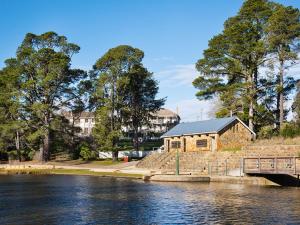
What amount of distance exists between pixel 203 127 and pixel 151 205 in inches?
1396

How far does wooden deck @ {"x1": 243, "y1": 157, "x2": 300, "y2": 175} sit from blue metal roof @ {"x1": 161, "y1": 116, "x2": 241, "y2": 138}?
49.1 feet

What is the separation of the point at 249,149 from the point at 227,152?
3104 millimetres

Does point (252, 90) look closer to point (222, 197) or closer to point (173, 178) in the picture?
point (173, 178)

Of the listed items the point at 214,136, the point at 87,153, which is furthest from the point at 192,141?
the point at 87,153

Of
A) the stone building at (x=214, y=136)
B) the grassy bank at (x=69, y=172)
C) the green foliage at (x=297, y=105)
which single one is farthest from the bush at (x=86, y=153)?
the green foliage at (x=297, y=105)

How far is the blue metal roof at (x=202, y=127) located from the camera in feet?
202

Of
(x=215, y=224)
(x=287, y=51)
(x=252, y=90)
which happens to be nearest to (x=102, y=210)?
(x=215, y=224)

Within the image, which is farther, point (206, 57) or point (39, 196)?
point (206, 57)

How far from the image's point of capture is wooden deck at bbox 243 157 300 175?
135 ft

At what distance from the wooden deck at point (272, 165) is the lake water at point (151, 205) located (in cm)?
235

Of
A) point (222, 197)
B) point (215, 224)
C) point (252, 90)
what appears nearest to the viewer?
point (215, 224)

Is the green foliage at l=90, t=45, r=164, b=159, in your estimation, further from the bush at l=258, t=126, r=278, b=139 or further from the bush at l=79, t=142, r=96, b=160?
the bush at l=258, t=126, r=278, b=139

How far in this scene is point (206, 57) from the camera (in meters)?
67.1

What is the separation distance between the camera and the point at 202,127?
64.2 metres
